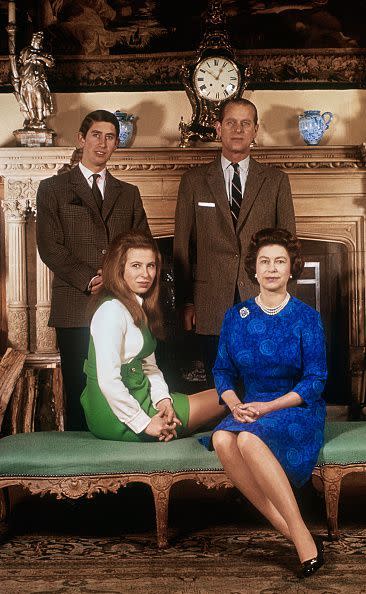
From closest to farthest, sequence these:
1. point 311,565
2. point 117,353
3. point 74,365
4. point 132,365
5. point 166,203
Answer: point 311,565, point 117,353, point 132,365, point 74,365, point 166,203

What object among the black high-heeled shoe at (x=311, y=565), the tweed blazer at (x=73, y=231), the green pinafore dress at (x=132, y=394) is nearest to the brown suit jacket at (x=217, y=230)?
the tweed blazer at (x=73, y=231)

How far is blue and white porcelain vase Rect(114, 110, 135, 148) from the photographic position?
598cm

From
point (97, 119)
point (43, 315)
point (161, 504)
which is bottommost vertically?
point (161, 504)

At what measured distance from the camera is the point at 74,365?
4.12 metres

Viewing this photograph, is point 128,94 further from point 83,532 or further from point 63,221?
point 83,532

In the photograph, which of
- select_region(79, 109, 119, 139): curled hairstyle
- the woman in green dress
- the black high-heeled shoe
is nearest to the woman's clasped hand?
the woman in green dress

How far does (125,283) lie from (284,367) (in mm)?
750

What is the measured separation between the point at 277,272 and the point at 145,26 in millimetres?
Result: 3200

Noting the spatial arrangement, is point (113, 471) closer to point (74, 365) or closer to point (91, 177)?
point (74, 365)

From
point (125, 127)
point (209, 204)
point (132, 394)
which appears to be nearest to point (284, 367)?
point (132, 394)

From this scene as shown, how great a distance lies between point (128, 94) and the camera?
6156mm

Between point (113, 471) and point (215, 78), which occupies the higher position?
point (215, 78)

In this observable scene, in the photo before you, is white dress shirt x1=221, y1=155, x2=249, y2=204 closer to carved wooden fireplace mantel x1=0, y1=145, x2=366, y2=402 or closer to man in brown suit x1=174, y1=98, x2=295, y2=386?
man in brown suit x1=174, y1=98, x2=295, y2=386

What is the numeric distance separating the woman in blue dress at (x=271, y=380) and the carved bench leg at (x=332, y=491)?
113mm
